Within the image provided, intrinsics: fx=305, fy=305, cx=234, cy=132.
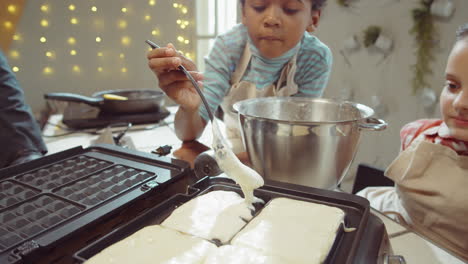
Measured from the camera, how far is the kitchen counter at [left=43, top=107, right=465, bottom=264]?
0.57 metres

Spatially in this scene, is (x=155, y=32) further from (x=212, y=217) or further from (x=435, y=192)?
(x=435, y=192)

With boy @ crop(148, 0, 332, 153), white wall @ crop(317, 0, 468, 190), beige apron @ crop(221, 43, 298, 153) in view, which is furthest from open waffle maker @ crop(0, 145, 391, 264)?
white wall @ crop(317, 0, 468, 190)

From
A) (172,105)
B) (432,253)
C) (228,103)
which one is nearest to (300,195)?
(432,253)

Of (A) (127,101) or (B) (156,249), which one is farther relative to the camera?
(A) (127,101)

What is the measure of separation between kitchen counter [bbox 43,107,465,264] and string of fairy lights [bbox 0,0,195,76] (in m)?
0.40

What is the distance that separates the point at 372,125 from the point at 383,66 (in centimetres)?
160

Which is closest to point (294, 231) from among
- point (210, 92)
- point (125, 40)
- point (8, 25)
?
point (125, 40)

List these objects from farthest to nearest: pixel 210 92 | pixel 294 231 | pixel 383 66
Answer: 1. pixel 383 66
2. pixel 210 92
3. pixel 294 231

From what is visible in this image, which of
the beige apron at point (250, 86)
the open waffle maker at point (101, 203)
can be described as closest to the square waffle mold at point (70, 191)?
the open waffle maker at point (101, 203)

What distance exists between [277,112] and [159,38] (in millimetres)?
393

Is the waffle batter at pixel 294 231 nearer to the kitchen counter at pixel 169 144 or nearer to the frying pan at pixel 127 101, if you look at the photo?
the kitchen counter at pixel 169 144

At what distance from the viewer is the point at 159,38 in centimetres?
76

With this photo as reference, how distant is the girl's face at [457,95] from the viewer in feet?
2.46

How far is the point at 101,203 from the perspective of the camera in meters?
0.55
